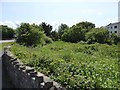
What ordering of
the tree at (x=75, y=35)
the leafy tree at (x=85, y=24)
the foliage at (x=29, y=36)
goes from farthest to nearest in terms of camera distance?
the leafy tree at (x=85, y=24)
the tree at (x=75, y=35)
the foliage at (x=29, y=36)

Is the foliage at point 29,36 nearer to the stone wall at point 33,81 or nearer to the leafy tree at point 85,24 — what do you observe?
the stone wall at point 33,81

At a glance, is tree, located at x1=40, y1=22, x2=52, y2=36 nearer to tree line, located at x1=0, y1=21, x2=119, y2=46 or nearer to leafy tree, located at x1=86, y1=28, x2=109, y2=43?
tree line, located at x1=0, y1=21, x2=119, y2=46

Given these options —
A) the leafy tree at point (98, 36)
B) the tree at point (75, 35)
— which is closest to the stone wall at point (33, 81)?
the leafy tree at point (98, 36)

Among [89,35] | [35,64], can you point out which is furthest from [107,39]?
[35,64]

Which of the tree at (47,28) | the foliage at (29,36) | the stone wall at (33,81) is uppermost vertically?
the tree at (47,28)

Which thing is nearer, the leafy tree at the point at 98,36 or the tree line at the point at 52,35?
the tree line at the point at 52,35

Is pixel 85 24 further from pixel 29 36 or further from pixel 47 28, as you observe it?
pixel 29 36

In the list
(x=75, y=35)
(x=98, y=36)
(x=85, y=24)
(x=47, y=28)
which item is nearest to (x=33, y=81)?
(x=98, y=36)

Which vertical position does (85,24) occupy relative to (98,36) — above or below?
above

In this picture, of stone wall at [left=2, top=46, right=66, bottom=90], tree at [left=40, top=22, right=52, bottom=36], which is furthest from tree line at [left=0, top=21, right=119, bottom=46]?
stone wall at [left=2, top=46, right=66, bottom=90]

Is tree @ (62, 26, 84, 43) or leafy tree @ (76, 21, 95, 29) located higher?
leafy tree @ (76, 21, 95, 29)

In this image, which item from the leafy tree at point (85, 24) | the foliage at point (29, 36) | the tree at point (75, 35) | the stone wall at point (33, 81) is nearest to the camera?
the stone wall at point (33, 81)

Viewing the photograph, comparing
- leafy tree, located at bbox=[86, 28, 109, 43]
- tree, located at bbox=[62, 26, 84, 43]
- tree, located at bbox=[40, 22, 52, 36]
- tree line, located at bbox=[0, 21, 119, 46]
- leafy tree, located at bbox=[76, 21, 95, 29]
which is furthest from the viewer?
tree, located at bbox=[40, 22, 52, 36]

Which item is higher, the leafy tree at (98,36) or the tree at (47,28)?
the tree at (47,28)
